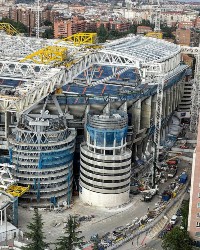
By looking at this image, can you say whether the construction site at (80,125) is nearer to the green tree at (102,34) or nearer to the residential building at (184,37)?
the green tree at (102,34)

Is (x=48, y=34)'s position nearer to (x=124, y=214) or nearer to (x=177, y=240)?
(x=124, y=214)

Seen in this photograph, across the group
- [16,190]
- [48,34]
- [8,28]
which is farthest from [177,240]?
[48,34]

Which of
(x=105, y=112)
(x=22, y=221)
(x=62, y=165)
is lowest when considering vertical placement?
(x=22, y=221)

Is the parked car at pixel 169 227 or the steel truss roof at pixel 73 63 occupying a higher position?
the steel truss roof at pixel 73 63

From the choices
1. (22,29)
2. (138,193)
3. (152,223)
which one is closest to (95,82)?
(138,193)

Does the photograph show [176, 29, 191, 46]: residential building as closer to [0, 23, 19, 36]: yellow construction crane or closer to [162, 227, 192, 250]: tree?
[0, 23, 19, 36]: yellow construction crane

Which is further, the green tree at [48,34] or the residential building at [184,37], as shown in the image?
the residential building at [184,37]

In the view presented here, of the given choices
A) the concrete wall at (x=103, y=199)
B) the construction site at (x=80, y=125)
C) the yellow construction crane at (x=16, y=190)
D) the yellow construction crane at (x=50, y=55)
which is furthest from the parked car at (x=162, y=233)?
the yellow construction crane at (x=50, y=55)

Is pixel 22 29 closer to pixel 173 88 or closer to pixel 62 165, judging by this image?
pixel 173 88
